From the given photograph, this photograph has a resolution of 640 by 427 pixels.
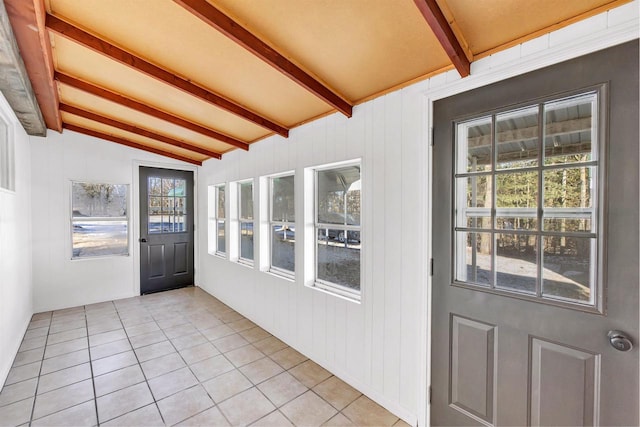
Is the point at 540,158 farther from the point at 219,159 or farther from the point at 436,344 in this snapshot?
the point at 219,159

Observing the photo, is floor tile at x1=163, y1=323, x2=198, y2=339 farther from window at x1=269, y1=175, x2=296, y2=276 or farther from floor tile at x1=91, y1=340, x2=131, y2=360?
window at x1=269, y1=175, x2=296, y2=276

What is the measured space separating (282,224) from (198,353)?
1.60 m

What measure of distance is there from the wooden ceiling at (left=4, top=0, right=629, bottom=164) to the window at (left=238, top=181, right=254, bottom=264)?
1.42 metres

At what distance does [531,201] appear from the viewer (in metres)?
1.44

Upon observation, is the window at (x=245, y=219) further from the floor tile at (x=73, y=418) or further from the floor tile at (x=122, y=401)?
the floor tile at (x=73, y=418)

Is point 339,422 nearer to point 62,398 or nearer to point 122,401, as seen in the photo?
point 122,401

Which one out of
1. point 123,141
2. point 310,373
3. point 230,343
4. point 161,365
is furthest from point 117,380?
point 123,141

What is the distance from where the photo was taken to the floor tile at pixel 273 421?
190cm

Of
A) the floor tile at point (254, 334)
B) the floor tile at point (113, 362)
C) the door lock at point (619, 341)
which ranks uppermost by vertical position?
the door lock at point (619, 341)

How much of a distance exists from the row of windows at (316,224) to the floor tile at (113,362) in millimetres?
1606

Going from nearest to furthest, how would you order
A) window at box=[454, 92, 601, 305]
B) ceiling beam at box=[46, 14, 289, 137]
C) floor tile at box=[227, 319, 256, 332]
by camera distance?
1. window at box=[454, 92, 601, 305]
2. ceiling beam at box=[46, 14, 289, 137]
3. floor tile at box=[227, 319, 256, 332]

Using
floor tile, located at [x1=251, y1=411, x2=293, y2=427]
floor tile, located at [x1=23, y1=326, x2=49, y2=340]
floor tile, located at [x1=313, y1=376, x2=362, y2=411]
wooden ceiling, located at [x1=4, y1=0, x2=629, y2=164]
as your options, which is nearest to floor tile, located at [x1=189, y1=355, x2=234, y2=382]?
floor tile, located at [x1=251, y1=411, x2=293, y2=427]

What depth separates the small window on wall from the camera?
168 inches

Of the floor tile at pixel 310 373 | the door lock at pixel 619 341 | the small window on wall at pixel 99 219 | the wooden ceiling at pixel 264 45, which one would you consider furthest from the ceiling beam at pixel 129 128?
the door lock at pixel 619 341
